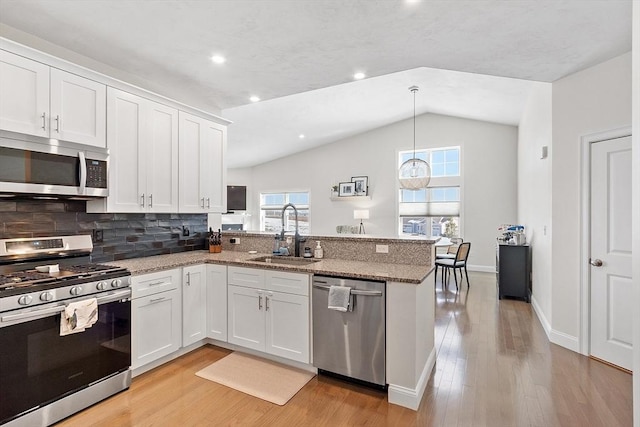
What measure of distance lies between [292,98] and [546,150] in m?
3.90

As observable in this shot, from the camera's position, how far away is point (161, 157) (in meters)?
3.22

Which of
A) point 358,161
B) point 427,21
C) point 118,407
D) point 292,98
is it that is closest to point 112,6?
point 427,21

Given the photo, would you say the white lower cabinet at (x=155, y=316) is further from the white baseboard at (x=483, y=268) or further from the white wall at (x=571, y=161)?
the white baseboard at (x=483, y=268)

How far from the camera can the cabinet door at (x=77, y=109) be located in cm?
239

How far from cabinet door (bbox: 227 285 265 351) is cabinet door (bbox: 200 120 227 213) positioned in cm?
119

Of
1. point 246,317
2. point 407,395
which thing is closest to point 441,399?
point 407,395

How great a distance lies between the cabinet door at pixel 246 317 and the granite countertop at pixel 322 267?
272 mm

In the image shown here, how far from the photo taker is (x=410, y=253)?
2.89 meters

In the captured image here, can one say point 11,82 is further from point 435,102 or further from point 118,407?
point 435,102

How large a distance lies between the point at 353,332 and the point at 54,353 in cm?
200

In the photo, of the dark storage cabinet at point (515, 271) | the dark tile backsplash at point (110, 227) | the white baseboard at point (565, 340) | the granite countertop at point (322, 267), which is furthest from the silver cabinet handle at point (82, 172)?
the dark storage cabinet at point (515, 271)

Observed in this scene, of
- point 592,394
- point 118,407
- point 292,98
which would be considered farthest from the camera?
point 292,98

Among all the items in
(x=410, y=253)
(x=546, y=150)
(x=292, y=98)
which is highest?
(x=292, y=98)

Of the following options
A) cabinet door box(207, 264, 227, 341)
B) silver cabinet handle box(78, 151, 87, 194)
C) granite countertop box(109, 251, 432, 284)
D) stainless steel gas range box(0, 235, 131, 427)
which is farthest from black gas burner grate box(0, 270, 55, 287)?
cabinet door box(207, 264, 227, 341)
